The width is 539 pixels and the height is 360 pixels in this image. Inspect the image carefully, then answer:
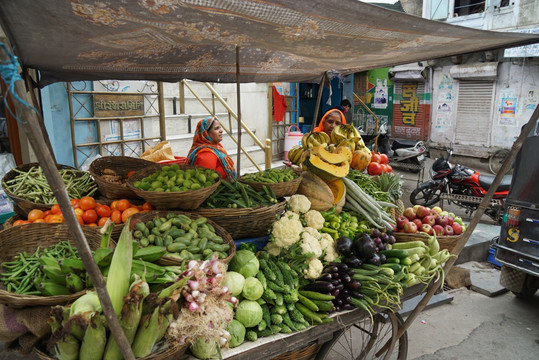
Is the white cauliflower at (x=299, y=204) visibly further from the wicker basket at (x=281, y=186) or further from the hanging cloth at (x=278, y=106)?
the hanging cloth at (x=278, y=106)

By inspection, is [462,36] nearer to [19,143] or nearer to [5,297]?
[5,297]

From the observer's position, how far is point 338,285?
279 centimetres

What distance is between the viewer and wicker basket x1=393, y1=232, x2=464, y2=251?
3.44 metres

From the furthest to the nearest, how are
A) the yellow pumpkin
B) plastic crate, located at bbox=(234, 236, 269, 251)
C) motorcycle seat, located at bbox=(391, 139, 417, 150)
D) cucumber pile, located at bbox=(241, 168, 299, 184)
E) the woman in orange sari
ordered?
1. motorcycle seat, located at bbox=(391, 139, 417, 150)
2. the woman in orange sari
3. the yellow pumpkin
4. cucumber pile, located at bbox=(241, 168, 299, 184)
5. plastic crate, located at bbox=(234, 236, 269, 251)

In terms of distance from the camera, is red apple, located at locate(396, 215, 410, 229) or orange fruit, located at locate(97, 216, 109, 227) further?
red apple, located at locate(396, 215, 410, 229)

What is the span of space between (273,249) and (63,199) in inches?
70.3

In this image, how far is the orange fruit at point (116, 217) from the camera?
2.88m

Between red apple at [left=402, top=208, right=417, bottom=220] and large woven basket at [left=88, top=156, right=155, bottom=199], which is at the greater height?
large woven basket at [left=88, top=156, right=155, bottom=199]

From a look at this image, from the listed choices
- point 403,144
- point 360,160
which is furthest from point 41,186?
Answer: point 403,144

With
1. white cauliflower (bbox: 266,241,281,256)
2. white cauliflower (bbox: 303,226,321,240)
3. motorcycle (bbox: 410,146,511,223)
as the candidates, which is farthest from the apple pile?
motorcycle (bbox: 410,146,511,223)

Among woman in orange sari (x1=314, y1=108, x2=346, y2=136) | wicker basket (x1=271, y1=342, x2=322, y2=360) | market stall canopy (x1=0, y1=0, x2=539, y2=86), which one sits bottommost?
wicker basket (x1=271, y1=342, x2=322, y2=360)

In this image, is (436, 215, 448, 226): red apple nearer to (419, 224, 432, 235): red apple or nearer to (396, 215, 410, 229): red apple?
(419, 224, 432, 235): red apple

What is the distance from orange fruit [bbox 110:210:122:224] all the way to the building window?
15292mm

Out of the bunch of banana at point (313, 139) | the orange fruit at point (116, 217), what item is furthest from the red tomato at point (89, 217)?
the bunch of banana at point (313, 139)
